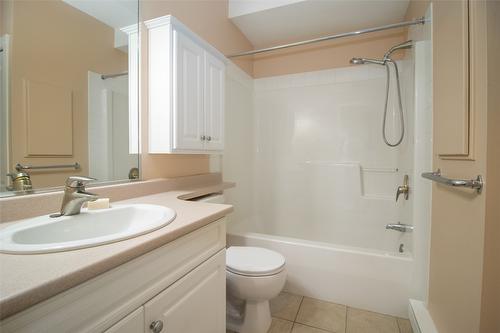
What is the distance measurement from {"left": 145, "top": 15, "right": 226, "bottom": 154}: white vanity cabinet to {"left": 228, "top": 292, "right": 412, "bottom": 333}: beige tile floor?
3.98ft

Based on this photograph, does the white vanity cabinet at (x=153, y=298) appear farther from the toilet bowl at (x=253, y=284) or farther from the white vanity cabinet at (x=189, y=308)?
the toilet bowl at (x=253, y=284)

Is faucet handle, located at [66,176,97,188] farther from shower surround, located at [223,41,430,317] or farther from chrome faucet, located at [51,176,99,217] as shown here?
shower surround, located at [223,41,430,317]

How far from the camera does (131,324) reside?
1.89ft

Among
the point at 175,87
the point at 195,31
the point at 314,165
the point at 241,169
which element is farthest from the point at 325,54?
the point at 175,87

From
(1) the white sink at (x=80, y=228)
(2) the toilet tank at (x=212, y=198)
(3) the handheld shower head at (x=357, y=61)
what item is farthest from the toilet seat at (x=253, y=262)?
(3) the handheld shower head at (x=357, y=61)

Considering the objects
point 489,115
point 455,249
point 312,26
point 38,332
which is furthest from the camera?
point 312,26

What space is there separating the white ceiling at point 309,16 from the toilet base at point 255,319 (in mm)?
2299

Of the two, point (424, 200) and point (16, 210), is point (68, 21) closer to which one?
point (16, 210)

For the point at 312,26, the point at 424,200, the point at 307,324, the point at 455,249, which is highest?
the point at 312,26

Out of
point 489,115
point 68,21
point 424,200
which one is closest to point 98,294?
point 68,21

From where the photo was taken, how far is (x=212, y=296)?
0.91 meters

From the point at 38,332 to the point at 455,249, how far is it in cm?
142

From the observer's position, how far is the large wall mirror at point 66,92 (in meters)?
0.81

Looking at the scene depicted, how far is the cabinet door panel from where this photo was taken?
0.87 m
